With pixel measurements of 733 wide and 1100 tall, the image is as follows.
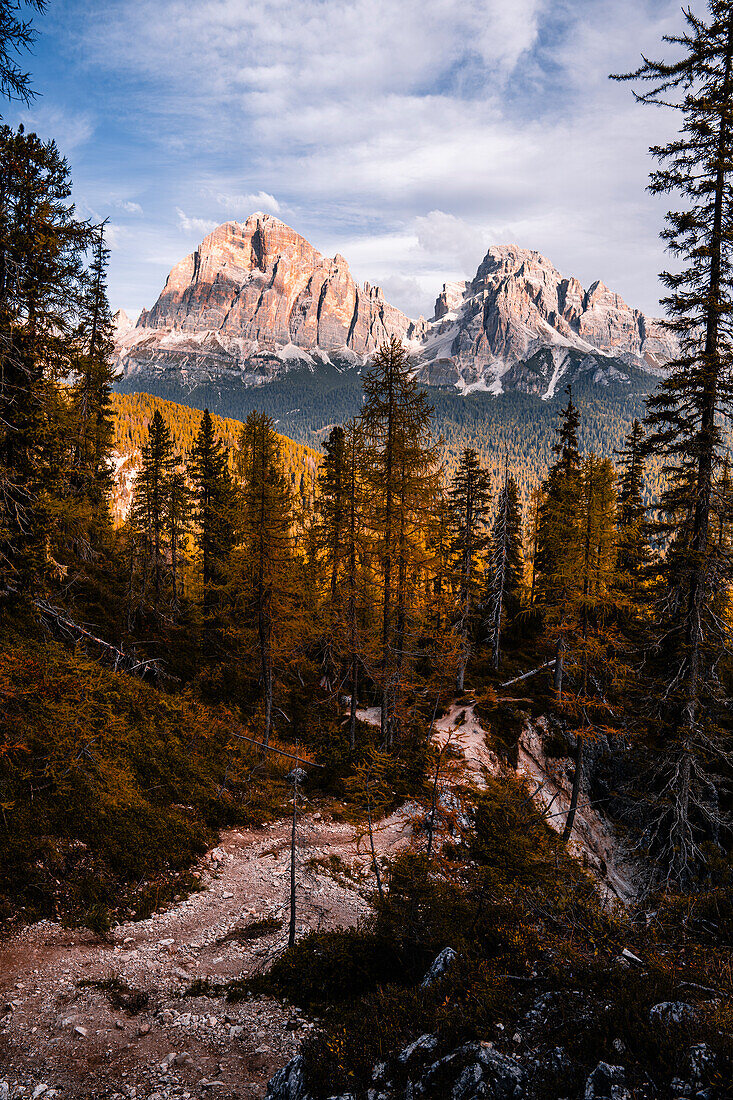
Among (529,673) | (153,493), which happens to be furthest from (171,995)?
(529,673)

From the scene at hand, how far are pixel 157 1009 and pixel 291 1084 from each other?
429 centimetres

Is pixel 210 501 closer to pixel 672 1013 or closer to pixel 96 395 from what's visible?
pixel 96 395

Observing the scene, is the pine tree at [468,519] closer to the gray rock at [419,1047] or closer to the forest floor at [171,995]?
the forest floor at [171,995]

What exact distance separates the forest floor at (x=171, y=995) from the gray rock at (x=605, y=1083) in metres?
5.55

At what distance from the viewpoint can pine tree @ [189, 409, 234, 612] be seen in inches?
1069

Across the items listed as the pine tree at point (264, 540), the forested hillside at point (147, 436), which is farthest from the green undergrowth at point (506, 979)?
the forested hillside at point (147, 436)

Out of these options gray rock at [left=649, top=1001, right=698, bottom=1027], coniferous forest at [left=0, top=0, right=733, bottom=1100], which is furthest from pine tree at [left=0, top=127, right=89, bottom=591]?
gray rock at [left=649, top=1001, right=698, bottom=1027]

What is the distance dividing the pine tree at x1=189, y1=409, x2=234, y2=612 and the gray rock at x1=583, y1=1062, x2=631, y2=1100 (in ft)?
81.3

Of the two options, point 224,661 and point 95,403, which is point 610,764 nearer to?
point 224,661

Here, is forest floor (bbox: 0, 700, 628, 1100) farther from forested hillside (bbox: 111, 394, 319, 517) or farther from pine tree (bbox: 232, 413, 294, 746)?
forested hillside (bbox: 111, 394, 319, 517)

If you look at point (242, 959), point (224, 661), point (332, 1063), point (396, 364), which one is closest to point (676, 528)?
point (396, 364)

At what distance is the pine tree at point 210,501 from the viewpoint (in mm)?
27156

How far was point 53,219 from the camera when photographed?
1191 cm

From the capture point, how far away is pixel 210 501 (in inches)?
1104
